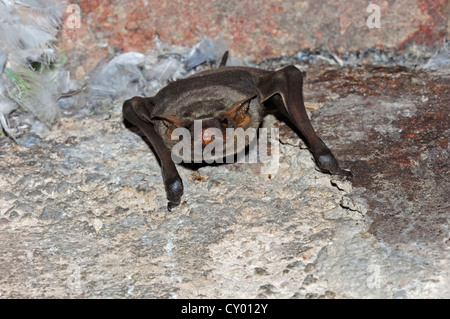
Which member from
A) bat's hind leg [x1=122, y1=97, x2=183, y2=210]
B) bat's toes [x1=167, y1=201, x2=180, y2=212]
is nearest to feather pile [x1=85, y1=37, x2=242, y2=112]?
bat's hind leg [x1=122, y1=97, x2=183, y2=210]

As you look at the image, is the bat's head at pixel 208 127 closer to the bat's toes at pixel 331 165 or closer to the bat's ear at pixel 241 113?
the bat's ear at pixel 241 113

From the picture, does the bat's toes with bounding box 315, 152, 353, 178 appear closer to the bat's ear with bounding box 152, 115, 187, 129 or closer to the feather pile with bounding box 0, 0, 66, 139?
the bat's ear with bounding box 152, 115, 187, 129

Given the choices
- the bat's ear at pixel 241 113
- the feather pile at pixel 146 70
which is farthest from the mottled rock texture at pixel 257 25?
the bat's ear at pixel 241 113

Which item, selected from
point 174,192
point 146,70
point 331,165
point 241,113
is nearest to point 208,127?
point 241,113

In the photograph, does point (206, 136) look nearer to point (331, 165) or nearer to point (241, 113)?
point (241, 113)

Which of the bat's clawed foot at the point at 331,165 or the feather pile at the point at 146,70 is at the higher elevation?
the feather pile at the point at 146,70

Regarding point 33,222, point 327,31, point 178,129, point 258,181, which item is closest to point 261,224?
point 258,181
